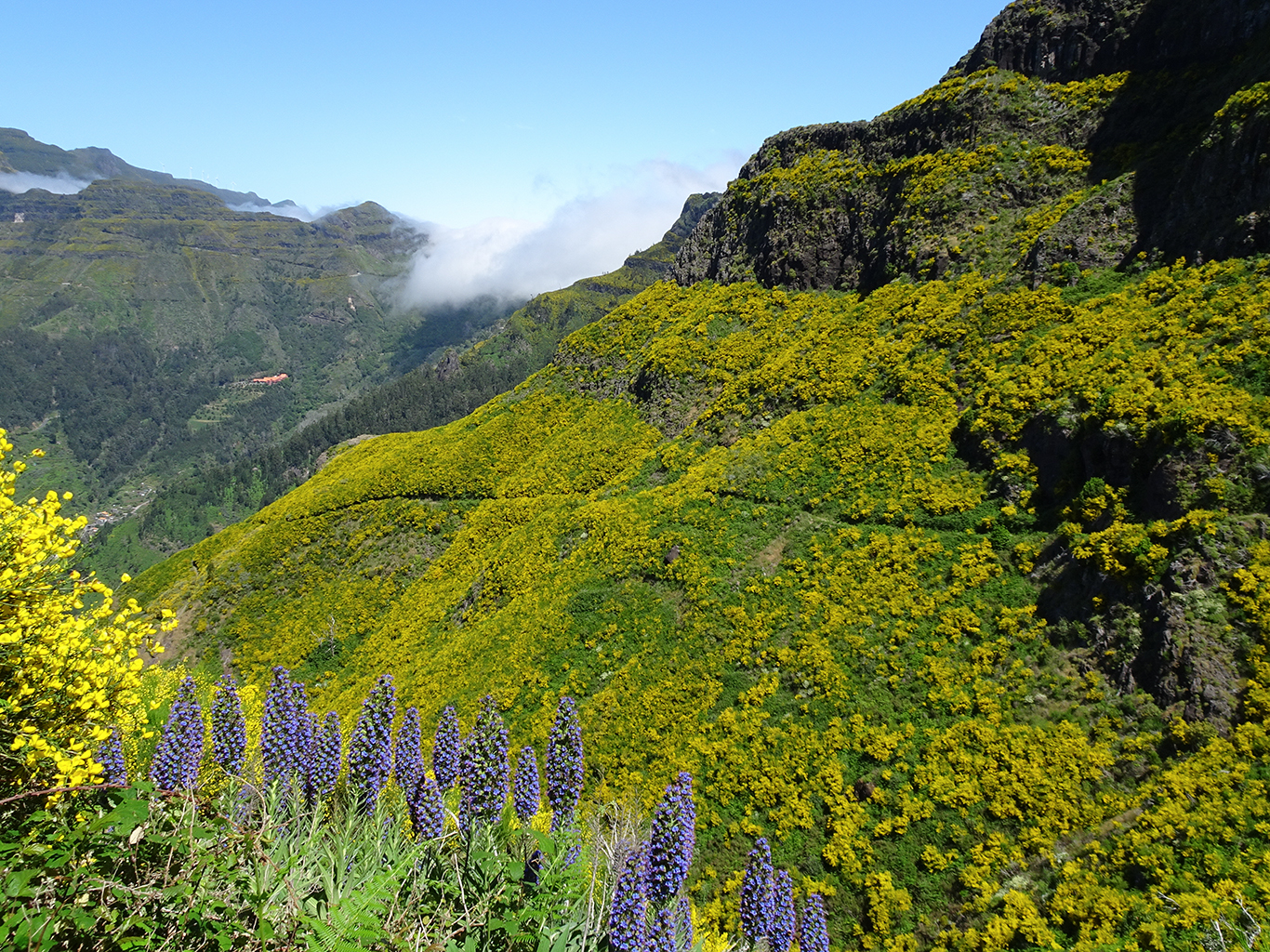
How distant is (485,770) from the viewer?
48.1 feet

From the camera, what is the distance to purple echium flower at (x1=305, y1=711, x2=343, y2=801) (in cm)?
1478

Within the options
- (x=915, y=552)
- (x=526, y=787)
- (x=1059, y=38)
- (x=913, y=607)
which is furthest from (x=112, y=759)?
(x=1059, y=38)

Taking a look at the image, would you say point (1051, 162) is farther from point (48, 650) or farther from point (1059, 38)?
point (48, 650)

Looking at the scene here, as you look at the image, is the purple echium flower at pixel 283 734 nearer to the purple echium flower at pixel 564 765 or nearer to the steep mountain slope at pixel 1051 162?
the purple echium flower at pixel 564 765

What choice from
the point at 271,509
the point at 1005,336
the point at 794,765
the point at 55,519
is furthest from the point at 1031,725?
the point at 271,509

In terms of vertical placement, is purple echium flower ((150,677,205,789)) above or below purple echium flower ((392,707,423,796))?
above

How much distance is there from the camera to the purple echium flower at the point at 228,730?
1530 centimetres

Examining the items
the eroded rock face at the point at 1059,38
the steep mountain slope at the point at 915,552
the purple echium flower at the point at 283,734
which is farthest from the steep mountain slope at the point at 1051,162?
the purple echium flower at the point at 283,734

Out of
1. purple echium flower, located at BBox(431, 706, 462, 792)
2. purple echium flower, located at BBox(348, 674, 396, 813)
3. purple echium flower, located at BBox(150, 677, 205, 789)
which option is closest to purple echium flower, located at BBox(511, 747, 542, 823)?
purple echium flower, located at BBox(431, 706, 462, 792)

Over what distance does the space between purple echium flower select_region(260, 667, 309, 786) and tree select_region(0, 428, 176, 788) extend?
19.6 ft

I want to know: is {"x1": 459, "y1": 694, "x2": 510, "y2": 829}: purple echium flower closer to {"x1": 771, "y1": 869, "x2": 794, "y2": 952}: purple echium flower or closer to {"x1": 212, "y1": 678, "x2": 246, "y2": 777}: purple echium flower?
{"x1": 212, "y1": 678, "x2": 246, "y2": 777}: purple echium flower

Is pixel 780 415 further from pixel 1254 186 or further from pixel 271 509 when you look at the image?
pixel 271 509

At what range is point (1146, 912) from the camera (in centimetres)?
1730

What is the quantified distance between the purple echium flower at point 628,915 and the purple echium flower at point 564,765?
22.1ft
